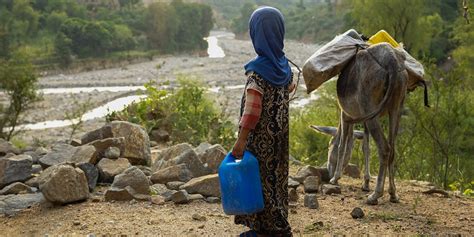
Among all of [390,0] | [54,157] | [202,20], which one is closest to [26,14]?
[202,20]

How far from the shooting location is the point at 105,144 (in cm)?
690

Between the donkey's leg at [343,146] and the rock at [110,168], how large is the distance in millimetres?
2318

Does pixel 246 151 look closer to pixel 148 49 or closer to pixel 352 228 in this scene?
pixel 352 228

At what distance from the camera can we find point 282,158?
169 inches

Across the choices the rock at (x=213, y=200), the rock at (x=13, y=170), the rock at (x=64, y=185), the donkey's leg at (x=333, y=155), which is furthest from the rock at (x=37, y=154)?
the donkey's leg at (x=333, y=155)

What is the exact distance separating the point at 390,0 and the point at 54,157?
59.8ft

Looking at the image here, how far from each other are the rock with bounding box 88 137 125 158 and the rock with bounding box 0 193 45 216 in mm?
1052

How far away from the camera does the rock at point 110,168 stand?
6.50m

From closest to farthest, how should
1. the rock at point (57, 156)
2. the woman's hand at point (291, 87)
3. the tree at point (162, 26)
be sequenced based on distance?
1. the woman's hand at point (291, 87)
2. the rock at point (57, 156)
3. the tree at point (162, 26)

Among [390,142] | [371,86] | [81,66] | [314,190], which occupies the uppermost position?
[371,86]

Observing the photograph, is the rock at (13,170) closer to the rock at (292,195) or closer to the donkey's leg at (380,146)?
the rock at (292,195)

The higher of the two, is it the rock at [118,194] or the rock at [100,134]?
the rock at [100,134]

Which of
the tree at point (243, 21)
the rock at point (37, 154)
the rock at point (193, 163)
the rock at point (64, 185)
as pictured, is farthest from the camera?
the tree at point (243, 21)

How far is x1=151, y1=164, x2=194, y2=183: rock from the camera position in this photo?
6402 millimetres
